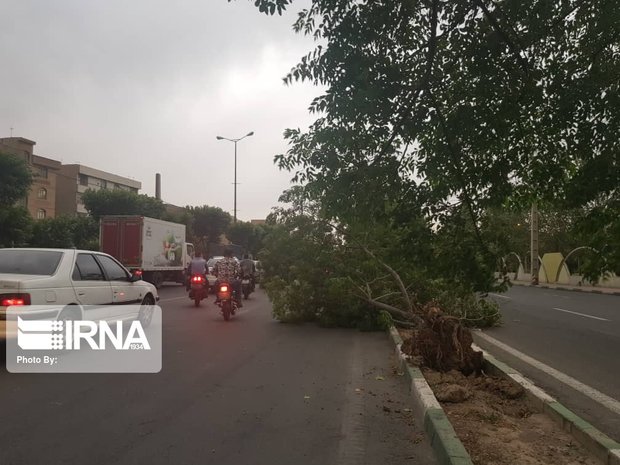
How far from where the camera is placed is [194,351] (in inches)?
361

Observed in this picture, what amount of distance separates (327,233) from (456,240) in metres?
8.49

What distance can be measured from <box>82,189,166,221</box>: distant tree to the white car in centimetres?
3740

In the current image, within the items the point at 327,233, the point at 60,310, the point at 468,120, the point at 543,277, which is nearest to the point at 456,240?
the point at 468,120

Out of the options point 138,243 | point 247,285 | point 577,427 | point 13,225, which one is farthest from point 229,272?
point 13,225

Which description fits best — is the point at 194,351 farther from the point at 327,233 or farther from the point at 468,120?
the point at 468,120

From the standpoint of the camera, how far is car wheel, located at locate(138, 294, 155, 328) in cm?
1077

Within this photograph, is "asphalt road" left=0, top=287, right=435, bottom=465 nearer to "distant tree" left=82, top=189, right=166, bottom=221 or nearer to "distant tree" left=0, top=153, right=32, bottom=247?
"distant tree" left=0, top=153, right=32, bottom=247

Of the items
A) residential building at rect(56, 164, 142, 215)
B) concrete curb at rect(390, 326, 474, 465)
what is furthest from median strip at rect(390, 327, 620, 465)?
residential building at rect(56, 164, 142, 215)

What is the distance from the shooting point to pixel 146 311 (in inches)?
435

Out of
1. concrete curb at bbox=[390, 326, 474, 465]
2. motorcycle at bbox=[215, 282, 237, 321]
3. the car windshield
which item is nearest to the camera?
concrete curb at bbox=[390, 326, 474, 465]

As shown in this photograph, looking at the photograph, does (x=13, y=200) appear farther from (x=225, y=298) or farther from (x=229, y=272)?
(x=225, y=298)

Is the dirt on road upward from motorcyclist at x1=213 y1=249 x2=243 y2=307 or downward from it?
downward

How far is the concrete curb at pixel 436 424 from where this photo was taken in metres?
4.22

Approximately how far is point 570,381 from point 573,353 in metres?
2.68
